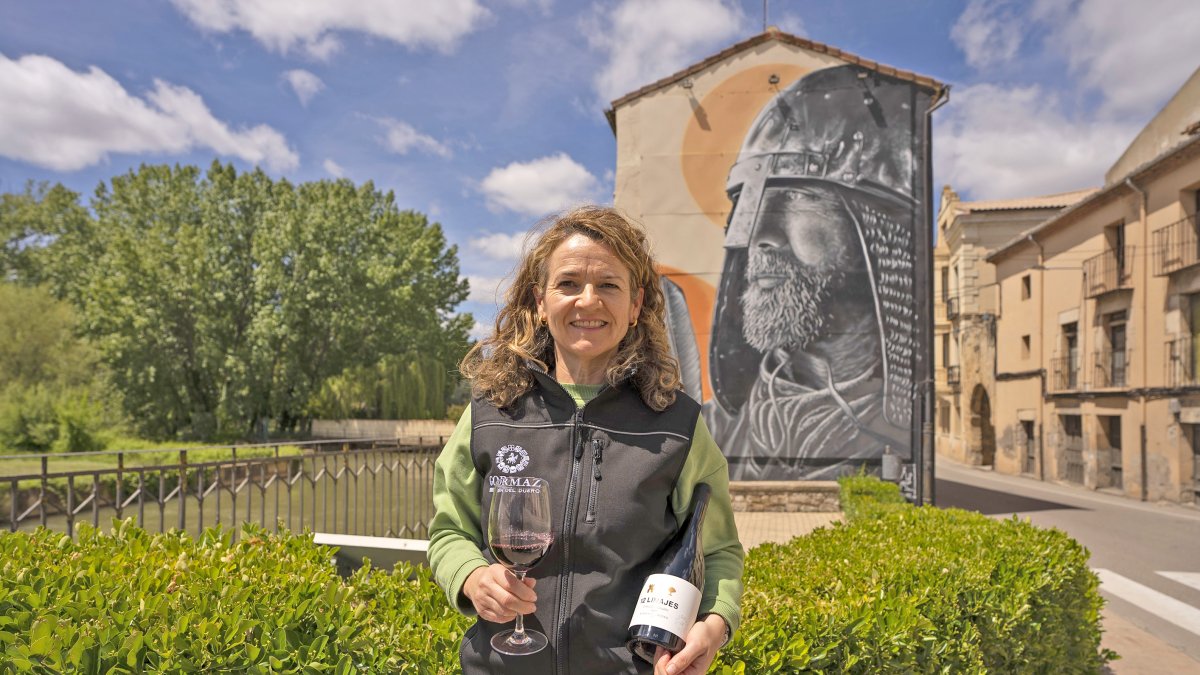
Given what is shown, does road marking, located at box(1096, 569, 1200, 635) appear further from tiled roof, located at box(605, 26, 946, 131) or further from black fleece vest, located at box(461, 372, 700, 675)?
tiled roof, located at box(605, 26, 946, 131)

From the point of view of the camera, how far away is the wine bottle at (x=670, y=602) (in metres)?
1.68

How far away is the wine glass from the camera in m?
1.74

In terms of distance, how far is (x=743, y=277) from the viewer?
16.5 metres

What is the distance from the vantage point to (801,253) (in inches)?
643

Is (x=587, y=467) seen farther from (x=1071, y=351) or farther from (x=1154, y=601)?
(x=1071, y=351)

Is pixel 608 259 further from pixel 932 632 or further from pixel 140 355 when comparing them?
pixel 140 355

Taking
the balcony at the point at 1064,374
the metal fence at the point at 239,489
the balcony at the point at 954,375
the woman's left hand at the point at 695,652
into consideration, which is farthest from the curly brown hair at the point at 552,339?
the balcony at the point at 954,375

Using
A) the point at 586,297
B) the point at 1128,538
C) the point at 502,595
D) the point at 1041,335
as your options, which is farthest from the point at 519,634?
the point at 1041,335

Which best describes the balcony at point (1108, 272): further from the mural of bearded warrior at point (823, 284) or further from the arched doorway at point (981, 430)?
the mural of bearded warrior at point (823, 284)

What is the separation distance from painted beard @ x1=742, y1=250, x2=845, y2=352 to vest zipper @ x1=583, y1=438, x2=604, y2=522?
14938 mm

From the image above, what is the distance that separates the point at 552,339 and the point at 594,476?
22.2 inches

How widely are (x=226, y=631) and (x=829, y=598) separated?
8.43ft

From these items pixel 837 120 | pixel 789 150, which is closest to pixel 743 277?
pixel 789 150

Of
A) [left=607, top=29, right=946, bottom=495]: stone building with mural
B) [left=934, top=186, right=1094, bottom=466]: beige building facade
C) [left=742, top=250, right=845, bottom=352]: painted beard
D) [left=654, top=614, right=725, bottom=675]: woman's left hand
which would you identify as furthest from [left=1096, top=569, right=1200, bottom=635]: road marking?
[left=934, top=186, right=1094, bottom=466]: beige building facade
